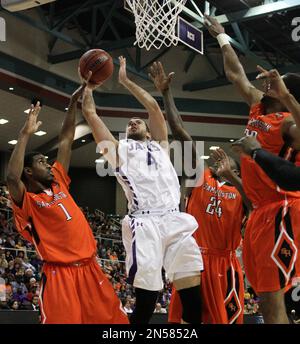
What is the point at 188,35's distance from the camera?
32.7 feet

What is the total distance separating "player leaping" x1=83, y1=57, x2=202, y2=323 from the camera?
4527 mm

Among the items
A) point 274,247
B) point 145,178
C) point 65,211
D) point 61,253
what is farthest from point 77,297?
point 274,247

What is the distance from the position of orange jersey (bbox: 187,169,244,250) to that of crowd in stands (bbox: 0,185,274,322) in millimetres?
5294

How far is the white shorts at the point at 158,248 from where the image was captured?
14.8 feet

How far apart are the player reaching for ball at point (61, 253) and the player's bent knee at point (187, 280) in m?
0.54

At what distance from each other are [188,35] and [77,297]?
6.14 m

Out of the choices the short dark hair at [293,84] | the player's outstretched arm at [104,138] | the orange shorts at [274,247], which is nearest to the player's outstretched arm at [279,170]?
the orange shorts at [274,247]

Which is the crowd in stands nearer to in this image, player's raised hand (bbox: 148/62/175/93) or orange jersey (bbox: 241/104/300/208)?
player's raised hand (bbox: 148/62/175/93)

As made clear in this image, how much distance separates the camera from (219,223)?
539 cm

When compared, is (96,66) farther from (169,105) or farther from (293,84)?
(293,84)

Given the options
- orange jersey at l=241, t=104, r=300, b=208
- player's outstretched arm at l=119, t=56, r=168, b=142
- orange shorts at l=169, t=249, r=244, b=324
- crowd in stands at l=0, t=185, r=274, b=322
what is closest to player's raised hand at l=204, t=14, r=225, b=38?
player's outstretched arm at l=119, t=56, r=168, b=142

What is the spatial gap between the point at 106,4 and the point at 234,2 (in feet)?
12.2
